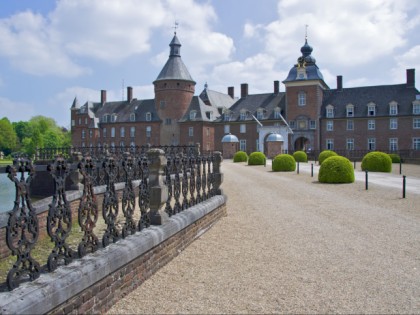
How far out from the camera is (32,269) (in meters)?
3.45

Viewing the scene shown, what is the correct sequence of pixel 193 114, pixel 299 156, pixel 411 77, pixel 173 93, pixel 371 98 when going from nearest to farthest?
pixel 299 156
pixel 411 77
pixel 371 98
pixel 193 114
pixel 173 93

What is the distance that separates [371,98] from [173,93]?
26.8 meters

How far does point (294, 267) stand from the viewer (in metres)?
5.66

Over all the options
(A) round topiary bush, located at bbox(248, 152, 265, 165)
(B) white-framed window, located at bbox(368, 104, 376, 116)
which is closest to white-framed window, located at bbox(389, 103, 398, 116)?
(B) white-framed window, located at bbox(368, 104, 376, 116)

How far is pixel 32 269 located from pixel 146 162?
2.80m

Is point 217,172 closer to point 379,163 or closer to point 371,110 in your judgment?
point 379,163

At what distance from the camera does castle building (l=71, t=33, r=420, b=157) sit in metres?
50.0

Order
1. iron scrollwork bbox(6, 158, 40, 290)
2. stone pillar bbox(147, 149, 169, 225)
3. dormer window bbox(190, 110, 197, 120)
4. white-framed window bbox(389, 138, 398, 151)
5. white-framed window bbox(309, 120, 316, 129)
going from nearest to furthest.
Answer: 1. iron scrollwork bbox(6, 158, 40, 290)
2. stone pillar bbox(147, 149, 169, 225)
3. white-framed window bbox(389, 138, 398, 151)
4. white-framed window bbox(309, 120, 316, 129)
5. dormer window bbox(190, 110, 197, 120)

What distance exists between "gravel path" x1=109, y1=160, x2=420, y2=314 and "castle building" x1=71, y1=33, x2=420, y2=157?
126 ft

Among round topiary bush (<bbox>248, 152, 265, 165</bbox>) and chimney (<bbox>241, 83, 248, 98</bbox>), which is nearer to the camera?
round topiary bush (<bbox>248, 152, 265, 165</bbox>)

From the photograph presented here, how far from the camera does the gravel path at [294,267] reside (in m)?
4.38

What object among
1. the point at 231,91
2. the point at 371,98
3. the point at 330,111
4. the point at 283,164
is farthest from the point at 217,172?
the point at 231,91

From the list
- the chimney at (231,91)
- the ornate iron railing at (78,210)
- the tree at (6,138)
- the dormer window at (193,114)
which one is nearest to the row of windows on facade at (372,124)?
the dormer window at (193,114)

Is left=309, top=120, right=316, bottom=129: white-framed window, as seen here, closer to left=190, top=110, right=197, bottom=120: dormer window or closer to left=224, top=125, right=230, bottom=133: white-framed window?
left=224, top=125, right=230, bottom=133: white-framed window
